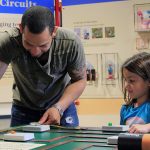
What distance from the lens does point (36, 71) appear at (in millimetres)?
2096

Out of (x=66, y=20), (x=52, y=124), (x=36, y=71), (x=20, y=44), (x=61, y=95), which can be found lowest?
(x=52, y=124)

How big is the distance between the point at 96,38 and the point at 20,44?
1.71 metres

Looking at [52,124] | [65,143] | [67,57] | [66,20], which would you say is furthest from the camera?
[66,20]

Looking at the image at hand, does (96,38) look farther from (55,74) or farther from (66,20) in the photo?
(55,74)

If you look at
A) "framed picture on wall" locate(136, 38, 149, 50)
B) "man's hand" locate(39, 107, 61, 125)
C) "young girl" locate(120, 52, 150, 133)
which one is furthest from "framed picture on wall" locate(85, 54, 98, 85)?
"man's hand" locate(39, 107, 61, 125)

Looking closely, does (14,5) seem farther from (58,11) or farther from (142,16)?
(142,16)

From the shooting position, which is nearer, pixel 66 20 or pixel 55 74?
pixel 55 74

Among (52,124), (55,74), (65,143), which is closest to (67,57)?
(55,74)

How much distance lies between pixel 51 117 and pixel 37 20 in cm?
54

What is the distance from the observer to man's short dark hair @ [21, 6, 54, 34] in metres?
1.81

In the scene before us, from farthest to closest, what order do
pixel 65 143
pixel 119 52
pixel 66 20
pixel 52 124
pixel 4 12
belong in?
pixel 66 20
pixel 119 52
pixel 4 12
pixel 52 124
pixel 65 143

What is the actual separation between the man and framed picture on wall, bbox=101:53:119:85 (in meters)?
1.33

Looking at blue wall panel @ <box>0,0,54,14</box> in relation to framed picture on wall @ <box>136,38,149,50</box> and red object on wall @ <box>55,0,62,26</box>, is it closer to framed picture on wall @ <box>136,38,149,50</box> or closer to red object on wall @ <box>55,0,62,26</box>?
red object on wall @ <box>55,0,62,26</box>

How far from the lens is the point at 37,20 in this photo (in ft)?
6.01
